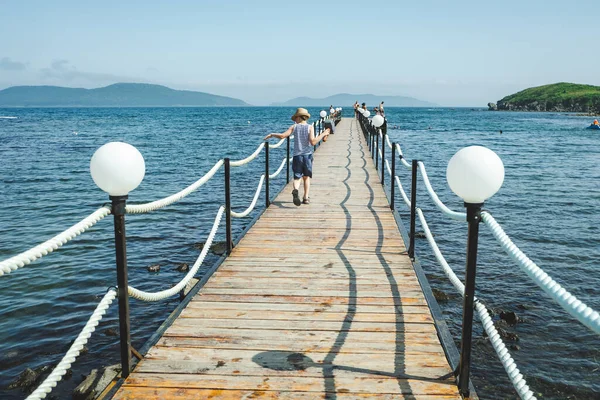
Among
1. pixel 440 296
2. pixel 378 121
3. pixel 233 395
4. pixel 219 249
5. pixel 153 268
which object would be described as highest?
pixel 378 121

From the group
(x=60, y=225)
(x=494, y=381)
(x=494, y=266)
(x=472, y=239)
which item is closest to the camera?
(x=472, y=239)

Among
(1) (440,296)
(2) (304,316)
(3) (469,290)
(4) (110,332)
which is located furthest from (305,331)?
(1) (440,296)

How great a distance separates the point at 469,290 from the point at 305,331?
1464 mm

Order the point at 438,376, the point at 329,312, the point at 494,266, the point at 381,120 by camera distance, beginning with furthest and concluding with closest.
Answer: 1. the point at 381,120
2. the point at 494,266
3. the point at 329,312
4. the point at 438,376

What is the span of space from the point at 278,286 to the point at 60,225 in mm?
10716

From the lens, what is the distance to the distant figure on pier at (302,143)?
8680 millimetres

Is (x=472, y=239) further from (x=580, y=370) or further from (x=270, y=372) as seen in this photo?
(x=580, y=370)

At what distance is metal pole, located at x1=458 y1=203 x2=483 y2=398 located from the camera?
3.01 metres

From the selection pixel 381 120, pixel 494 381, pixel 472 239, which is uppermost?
pixel 381 120

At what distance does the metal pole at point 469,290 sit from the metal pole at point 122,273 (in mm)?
2077

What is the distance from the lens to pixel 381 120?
12797mm

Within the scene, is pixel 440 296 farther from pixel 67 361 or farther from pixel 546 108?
pixel 546 108

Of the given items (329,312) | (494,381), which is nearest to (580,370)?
(494,381)

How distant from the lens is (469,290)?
3.12 metres
